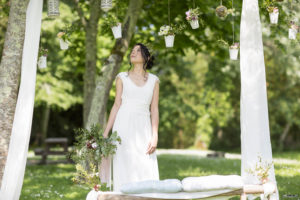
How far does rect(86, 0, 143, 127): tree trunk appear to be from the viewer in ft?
24.2

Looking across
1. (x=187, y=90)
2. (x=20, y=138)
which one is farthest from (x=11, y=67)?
(x=187, y=90)

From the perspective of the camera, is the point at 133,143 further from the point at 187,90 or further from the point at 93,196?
the point at 187,90

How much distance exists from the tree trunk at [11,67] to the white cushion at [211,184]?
2.41 m

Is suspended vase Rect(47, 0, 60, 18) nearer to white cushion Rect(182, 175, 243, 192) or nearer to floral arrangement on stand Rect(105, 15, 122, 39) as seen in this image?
floral arrangement on stand Rect(105, 15, 122, 39)

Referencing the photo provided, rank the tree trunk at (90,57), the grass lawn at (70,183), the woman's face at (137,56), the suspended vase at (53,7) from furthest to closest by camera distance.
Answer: the tree trunk at (90,57) < the grass lawn at (70,183) < the suspended vase at (53,7) < the woman's face at (137,56)

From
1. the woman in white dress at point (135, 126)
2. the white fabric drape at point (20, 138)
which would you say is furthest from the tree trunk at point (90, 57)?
the woman in white dress at point (135, 126)

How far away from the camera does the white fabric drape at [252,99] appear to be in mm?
4266

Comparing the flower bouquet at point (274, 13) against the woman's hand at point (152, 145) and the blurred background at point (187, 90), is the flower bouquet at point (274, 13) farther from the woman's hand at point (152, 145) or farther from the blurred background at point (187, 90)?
the blurred background at point (187, 90)

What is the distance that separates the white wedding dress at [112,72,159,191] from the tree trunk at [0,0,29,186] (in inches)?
58.4

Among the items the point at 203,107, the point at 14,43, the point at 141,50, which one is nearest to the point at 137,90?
the point at 141,50

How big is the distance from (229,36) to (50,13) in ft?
21.0

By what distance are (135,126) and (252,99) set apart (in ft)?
4.26

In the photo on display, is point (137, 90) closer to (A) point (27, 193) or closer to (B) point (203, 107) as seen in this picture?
(A) point (27, 193)

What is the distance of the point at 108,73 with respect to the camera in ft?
24.3
